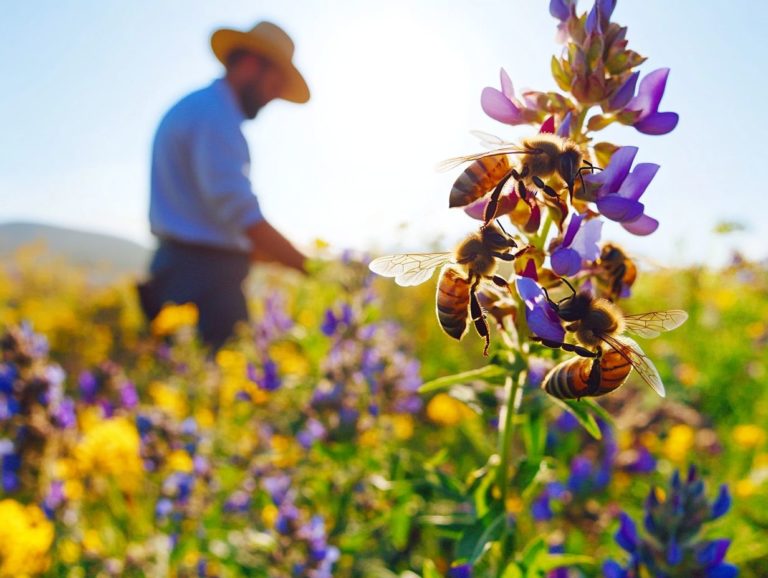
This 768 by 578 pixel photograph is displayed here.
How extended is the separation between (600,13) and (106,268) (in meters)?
14.6

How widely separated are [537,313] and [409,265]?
34cm

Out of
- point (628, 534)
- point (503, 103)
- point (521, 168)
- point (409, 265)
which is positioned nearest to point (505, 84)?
point (503, 103)

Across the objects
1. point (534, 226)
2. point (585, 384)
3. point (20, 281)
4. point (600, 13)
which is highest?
point (600, 13)

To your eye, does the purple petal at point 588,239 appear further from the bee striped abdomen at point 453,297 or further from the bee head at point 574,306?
the bee striped abdomen at point 453,297

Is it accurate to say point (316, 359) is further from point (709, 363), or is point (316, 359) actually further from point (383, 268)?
point (709, 363)

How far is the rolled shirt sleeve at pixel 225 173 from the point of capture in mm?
5738

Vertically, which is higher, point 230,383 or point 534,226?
point 534,226

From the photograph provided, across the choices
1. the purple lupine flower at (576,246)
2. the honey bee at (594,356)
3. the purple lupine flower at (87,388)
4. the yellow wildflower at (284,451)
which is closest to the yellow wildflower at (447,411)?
the yellow wildflower at (284,451)

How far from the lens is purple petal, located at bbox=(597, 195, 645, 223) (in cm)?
91

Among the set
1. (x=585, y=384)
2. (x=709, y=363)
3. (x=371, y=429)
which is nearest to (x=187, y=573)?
(x=371, y=429)

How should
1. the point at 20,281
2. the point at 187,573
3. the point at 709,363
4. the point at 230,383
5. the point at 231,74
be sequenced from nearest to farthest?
the point at 187,573
the point at 230,383
the point at 709,363
the point at 231,74
the point at 20,281

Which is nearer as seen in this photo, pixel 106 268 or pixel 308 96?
pixel 308 96

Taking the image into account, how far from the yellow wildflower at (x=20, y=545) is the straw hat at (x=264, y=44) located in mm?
5479

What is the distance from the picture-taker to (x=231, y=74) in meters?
6.87
